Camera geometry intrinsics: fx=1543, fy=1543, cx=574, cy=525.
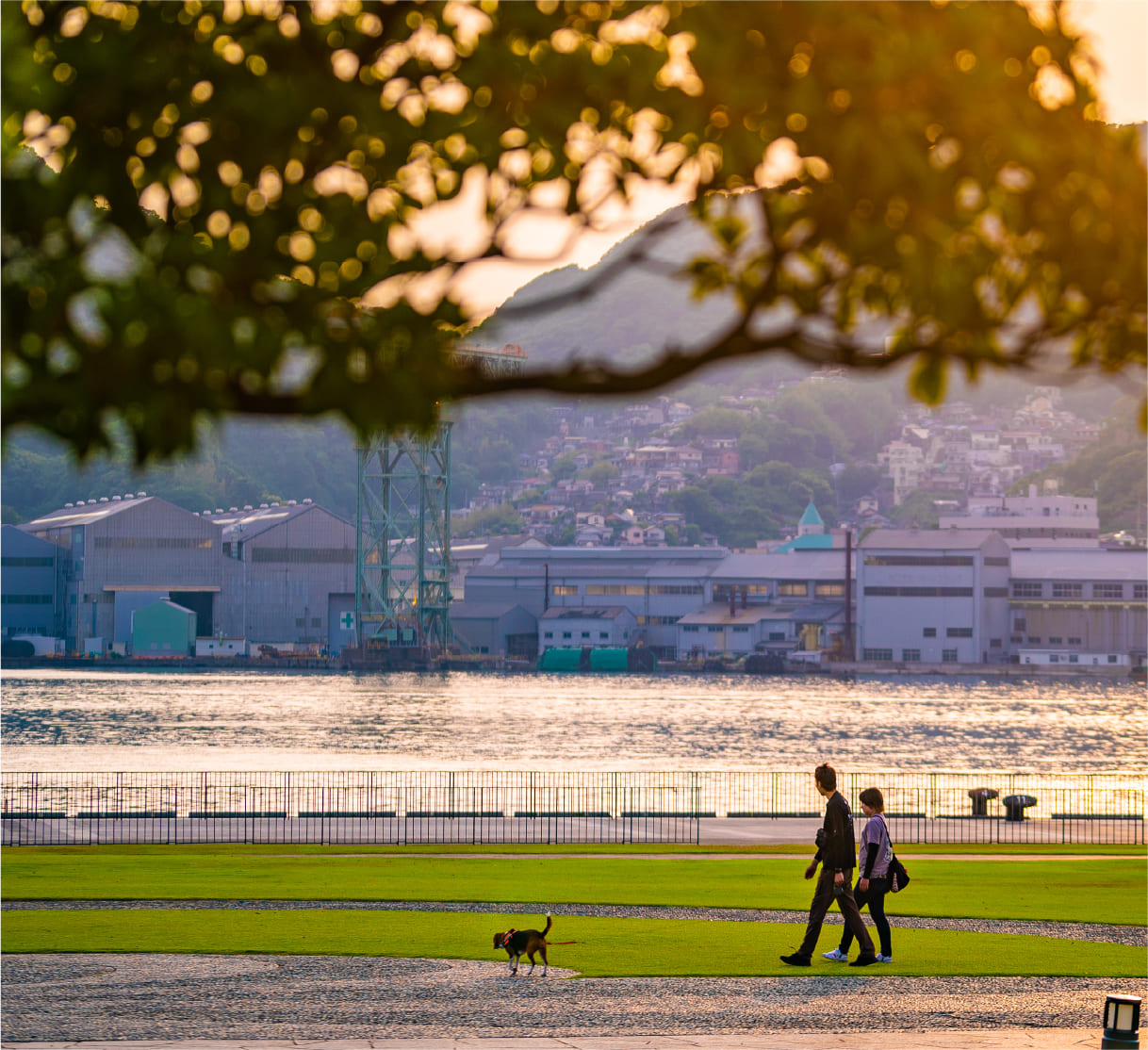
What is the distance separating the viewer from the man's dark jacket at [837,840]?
18.0m

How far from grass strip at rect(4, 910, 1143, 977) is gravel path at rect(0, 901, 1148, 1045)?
1.71 feet

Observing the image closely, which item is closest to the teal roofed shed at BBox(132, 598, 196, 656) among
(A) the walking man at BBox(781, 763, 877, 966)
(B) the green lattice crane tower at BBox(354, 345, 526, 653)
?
(B) the green lattice crane tower at BBox(354, 345, 526, 653)

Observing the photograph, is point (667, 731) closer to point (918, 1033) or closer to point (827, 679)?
point (827, 679)

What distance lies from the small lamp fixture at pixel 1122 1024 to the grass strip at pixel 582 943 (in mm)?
5732

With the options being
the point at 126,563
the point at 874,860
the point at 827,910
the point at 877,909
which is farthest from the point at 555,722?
the point at 874,860

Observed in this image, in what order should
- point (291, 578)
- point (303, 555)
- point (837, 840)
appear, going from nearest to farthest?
point (837, 840) → point (303, 555) → point (291, 578)

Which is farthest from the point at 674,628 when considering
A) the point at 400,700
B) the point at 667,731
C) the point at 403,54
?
the point at 403,54

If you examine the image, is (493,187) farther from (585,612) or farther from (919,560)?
(585,612)

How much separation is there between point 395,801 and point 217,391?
2069 inches

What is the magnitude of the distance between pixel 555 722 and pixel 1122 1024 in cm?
9863

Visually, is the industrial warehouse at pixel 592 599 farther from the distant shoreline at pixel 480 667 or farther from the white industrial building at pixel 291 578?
the distant shoreline at pixel 480 667

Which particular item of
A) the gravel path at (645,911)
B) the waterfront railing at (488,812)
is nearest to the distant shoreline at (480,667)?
the waterfront railing at (488,812)

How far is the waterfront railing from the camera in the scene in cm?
4175

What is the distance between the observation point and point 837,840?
18.1 meters
